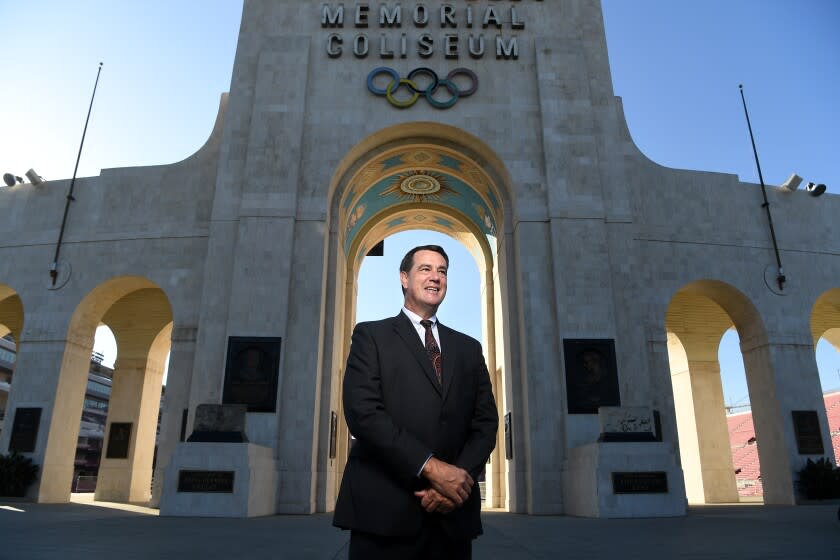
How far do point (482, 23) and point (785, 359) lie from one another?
46.9 ft

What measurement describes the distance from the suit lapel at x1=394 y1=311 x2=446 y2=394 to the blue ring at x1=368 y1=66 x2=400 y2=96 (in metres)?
16.1

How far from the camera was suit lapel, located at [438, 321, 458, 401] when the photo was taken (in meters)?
3.17

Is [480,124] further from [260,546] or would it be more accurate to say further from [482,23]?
[260,546]

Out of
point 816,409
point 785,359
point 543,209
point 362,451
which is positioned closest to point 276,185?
point 543,209

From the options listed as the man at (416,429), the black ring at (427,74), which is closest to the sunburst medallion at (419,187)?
the black ring at (427,74)

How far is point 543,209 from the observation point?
1723 cm

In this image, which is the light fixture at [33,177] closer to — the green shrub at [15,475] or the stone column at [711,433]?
the green shrub at [15,475]

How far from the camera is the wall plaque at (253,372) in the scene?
15047 millimetres

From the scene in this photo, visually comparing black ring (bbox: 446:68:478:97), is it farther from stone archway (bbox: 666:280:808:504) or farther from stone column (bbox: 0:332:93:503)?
stone column (bbox: 0:332:93:503)

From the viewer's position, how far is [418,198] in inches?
904

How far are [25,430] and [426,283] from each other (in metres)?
18.1

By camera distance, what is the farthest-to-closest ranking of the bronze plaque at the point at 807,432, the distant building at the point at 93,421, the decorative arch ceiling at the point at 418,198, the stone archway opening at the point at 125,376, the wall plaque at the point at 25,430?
the distant building at the point at 93,421
the decorative arch ceiling at the point at 418,198
the stone archway opening at the point at 125,376
the bronze plaque at the point at 807,432
the wall plaque at the point at 25,430

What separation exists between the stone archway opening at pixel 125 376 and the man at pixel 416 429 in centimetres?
1717

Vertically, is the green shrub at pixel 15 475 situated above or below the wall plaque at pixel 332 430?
below
